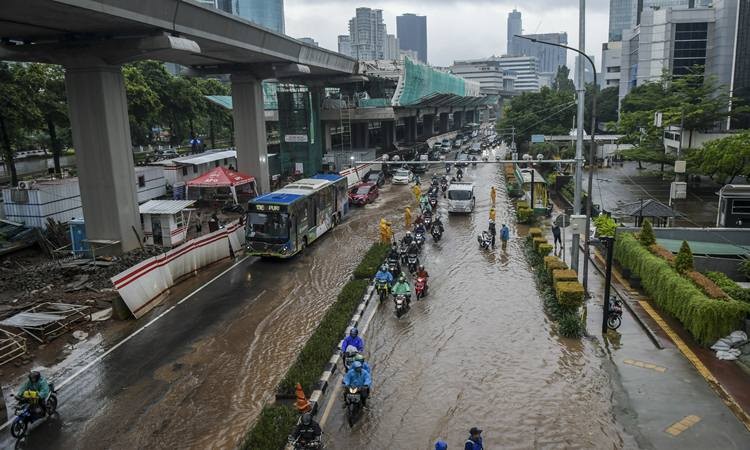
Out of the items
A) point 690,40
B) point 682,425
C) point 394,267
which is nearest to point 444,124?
point 690,40

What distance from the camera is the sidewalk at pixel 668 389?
407 inches

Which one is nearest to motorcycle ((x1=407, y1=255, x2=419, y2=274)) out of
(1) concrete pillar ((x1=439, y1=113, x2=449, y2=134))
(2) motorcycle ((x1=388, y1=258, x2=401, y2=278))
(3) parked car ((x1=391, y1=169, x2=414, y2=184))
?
(2) motorcycle ((x1=388, y1=258, x2=401, y2=278))

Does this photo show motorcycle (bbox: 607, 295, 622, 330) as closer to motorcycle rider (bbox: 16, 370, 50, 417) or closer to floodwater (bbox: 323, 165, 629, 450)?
floodwater (bbox: 323, 165, 629, 450)

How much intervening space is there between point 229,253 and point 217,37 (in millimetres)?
11079

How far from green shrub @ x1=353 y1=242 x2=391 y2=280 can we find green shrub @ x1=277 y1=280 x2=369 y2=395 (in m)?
1.67

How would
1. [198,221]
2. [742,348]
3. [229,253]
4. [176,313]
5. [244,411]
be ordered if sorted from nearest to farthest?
[244,411]
[742,348]
[176,313]
[229,253]
[198,221]

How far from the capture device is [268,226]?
77.7 ft

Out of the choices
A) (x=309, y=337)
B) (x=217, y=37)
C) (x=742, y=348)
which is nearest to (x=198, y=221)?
(x=217, y=37)

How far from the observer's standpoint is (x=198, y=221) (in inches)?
1242

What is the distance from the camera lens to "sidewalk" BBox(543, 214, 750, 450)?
10336 mm

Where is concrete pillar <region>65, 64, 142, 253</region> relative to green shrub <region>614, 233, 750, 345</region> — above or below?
above

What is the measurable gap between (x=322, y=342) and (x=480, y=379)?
404cm

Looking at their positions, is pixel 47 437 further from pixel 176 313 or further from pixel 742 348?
pixel 742 348

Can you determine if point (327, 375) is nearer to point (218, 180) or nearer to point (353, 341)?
point (353, 341)
